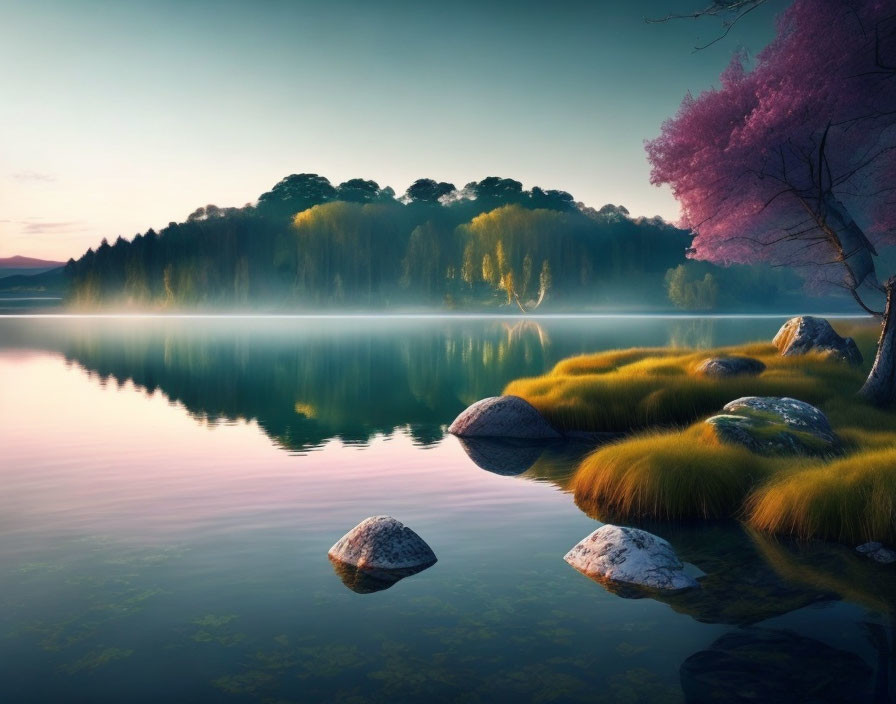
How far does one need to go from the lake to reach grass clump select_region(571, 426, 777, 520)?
0.52 metres

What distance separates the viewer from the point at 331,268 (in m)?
106

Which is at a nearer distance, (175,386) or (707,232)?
A: (707,232)

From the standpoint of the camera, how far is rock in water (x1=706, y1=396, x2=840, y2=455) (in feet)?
44.2

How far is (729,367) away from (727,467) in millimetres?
10810

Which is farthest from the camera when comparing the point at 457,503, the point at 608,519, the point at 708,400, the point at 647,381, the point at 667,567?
the point at 647,381

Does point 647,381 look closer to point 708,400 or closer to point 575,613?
point 708,400

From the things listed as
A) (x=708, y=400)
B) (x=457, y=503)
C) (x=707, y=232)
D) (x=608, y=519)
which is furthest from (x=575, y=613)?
(x=707, y=232)

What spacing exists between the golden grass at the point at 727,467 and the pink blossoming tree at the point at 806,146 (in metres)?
2.53

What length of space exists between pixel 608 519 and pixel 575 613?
3883 millimetres

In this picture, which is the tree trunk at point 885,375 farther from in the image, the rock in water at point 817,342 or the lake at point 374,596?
the lake at point 374,596

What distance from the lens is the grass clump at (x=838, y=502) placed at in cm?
993

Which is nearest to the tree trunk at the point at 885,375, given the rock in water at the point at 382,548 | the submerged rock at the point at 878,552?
the submerged rock at the point at 878,552

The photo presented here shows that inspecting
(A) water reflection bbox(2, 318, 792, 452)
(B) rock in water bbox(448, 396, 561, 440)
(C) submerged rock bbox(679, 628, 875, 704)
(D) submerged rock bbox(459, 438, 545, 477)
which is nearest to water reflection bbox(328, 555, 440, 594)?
(C) submerged rock bbox(679, 628, 875, 704)

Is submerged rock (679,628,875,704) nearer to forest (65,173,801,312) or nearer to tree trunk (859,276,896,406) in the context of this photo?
tree trunk (859,276,896,406)
